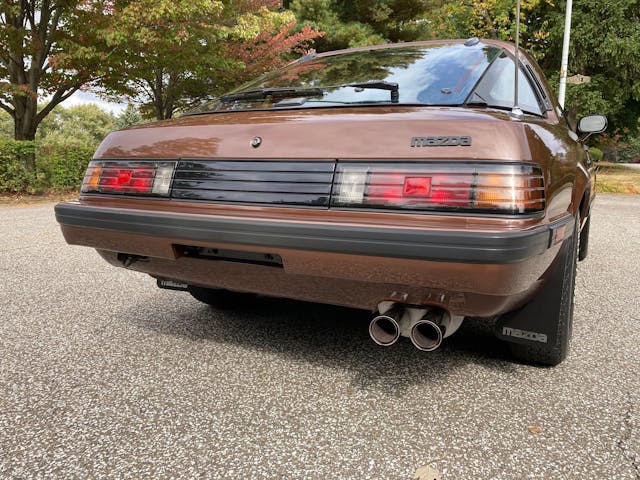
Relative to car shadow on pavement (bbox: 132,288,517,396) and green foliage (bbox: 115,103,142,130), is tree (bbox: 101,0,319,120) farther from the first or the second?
green foliage (bbox: 115,103,142,130)

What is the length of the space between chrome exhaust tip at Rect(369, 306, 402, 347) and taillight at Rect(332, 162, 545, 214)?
1.36 feet

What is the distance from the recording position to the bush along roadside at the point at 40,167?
11.0 metres

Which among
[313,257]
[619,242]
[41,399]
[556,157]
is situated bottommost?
[619,242]

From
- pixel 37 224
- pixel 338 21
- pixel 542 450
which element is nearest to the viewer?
pixel 542 450

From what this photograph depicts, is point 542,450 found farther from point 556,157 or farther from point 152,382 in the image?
point 152,382

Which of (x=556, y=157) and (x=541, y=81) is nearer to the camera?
(x=556, y=157)

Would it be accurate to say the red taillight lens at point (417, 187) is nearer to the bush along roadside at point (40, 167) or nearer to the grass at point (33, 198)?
the grass at point (33, 198)

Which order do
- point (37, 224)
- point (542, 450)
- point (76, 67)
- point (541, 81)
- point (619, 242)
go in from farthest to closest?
point (76, 67) < point (37, 224) < point (619, 242) < point (541, 81) < point (542, 450)

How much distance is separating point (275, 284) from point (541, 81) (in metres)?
2.27

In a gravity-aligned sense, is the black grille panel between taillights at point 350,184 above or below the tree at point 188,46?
below

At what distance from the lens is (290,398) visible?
2.09 meters

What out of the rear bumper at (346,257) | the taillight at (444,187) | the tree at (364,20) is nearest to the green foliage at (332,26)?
the tree at (364,20)

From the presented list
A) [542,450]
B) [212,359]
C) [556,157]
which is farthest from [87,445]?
[556,157]

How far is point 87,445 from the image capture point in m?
1.75
